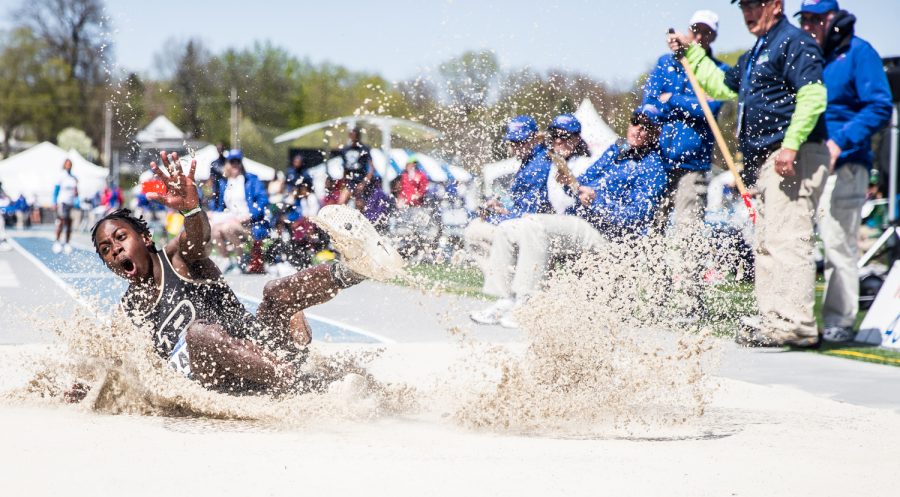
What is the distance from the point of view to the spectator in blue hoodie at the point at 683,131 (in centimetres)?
834

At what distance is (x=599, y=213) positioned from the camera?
27.9 ft

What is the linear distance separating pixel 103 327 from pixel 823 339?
5466 millimetres

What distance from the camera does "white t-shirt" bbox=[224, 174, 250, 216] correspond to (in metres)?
13.8

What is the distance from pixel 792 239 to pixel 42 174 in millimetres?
49091

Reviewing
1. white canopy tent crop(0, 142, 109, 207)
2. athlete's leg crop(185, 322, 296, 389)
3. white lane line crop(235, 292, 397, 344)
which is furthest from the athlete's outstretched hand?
white canopy tent crop(0, 142, 109, 207)

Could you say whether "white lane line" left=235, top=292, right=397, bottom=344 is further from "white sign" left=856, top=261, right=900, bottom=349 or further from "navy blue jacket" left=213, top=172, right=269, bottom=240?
"white sign" left=856, top=261, right=900, bottom=349

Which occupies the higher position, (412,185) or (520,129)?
(520,129)

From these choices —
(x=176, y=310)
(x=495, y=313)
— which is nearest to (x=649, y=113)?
(x=495, y=313)

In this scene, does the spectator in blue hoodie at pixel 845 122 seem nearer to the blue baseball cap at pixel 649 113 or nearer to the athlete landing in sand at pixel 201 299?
the blue baseball cap at pixel 649 113

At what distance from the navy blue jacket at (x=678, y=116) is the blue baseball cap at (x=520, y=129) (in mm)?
914

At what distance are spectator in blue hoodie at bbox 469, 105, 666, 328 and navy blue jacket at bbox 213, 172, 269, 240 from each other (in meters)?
5.63

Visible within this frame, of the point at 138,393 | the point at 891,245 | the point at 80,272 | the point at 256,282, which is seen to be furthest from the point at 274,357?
the point at 80,272

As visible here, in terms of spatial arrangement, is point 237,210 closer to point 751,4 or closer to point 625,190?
point 625,190

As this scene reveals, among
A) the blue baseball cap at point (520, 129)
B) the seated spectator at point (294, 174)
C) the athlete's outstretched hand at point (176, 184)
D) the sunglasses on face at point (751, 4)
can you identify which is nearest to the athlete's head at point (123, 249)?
the athlete's outstretched hand at point (176, 184)
